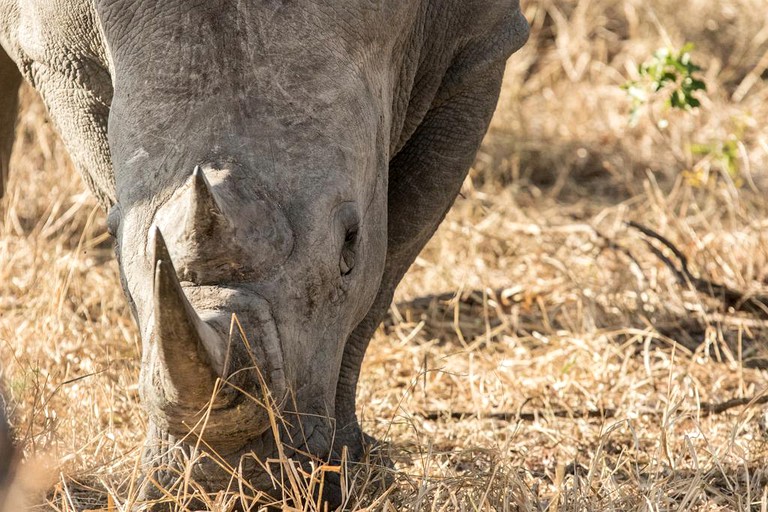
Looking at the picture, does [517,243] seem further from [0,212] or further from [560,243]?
[0,212]

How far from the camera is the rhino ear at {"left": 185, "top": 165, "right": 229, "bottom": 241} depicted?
78.2 inches

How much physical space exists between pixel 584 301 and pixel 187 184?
2430 mm

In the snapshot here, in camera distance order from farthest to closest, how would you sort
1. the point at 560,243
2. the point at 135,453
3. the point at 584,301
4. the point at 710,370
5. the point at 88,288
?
the point at 560,243
the point at 88,288
the point at 584,301
the point at 710,370
the point at 135,453

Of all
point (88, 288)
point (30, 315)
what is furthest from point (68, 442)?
point (88, 288)

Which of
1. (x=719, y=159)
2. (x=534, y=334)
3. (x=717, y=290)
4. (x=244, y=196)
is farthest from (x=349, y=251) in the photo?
(x=719, y=159)

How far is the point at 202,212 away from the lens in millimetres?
2014

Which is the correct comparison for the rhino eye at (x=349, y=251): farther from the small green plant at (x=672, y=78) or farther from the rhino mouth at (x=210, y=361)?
the small green plant at (x=672, y=78)

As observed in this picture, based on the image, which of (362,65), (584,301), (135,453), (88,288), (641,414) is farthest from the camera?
(88,288)

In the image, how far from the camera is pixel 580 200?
611 centimetres

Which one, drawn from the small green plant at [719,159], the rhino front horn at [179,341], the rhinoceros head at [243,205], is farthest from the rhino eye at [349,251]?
the small green plant at [719,159]

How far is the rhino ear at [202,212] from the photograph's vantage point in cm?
199

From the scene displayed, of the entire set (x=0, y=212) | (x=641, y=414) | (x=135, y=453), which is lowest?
(x=641, y=414)

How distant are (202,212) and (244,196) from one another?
0.11 metres

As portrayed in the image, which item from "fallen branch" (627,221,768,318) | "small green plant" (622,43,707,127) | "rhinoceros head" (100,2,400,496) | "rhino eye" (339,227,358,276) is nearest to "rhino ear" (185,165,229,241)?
"rhinoceros head" (100,2,400,496)
